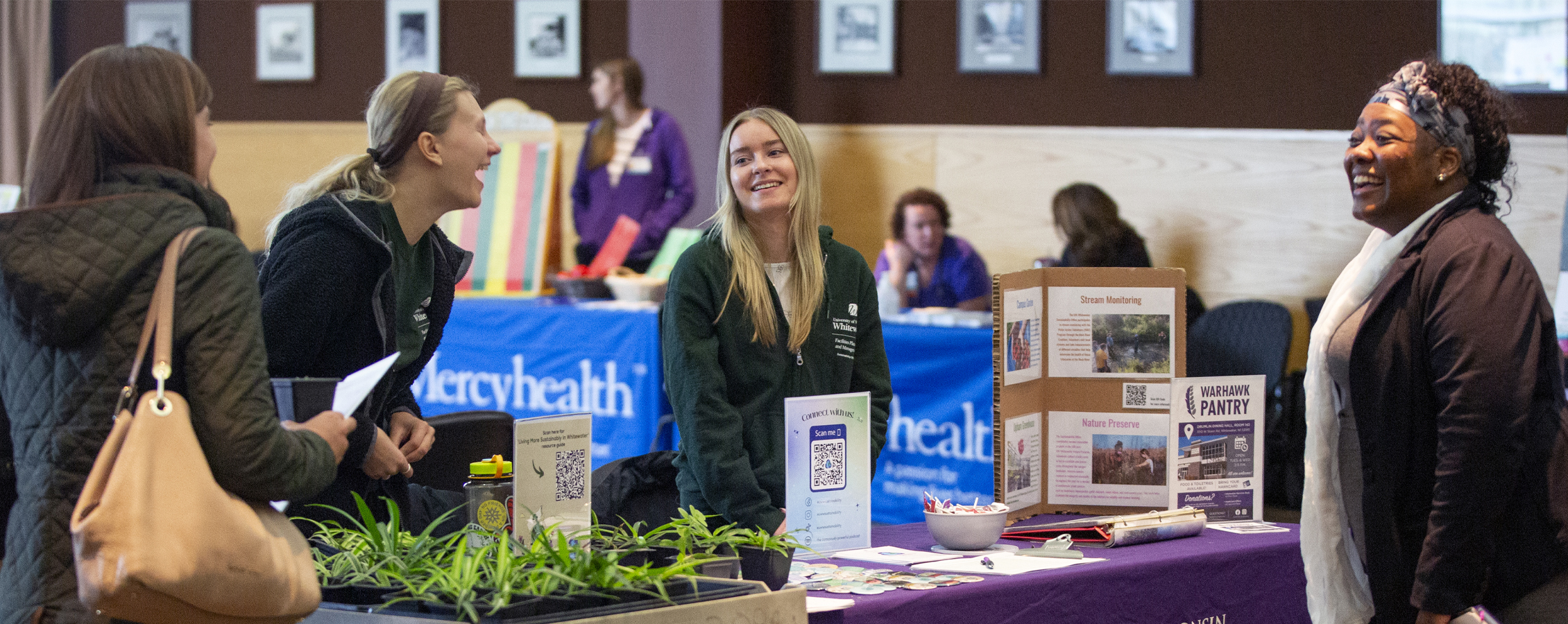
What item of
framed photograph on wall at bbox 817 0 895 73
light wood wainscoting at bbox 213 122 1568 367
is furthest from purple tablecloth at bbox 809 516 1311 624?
framed photograph on wall at bbox 817 0 895 73

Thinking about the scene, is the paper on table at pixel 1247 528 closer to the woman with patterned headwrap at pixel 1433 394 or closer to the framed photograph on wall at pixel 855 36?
the woman with patterned headwrap at pixel 1433 394

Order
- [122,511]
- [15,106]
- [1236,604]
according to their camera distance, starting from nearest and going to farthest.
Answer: [122,511]
[1236,604]
[15,106]

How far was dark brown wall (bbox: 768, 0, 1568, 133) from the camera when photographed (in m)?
5.93

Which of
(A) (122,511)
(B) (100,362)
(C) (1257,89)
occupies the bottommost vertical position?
(A) (122,511)

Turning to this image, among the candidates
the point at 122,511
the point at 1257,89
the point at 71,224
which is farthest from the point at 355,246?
the point at 1257,89

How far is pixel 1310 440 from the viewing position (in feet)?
7.52

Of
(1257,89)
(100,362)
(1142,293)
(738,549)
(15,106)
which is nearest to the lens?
(100,362)

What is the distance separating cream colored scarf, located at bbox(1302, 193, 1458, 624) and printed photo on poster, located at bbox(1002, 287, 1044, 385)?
613mm

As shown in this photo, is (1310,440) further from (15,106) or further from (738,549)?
(15,106)

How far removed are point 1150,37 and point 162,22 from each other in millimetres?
6369

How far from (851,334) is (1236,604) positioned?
830 mm

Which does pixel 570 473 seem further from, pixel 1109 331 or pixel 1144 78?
pixel 1144 78

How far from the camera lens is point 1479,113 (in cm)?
220

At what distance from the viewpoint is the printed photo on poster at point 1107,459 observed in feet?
9.39
